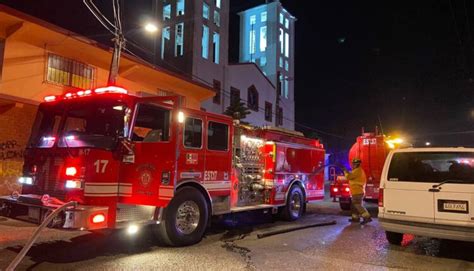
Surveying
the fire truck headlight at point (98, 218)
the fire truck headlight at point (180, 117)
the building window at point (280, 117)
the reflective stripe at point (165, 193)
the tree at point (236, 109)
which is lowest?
the fire truck headlight at point (98, 218)

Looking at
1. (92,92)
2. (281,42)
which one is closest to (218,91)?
(281,42)

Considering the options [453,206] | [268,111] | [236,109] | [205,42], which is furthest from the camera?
[268,111]

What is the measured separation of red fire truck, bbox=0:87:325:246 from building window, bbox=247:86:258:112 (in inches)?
1152

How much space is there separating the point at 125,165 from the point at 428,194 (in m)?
5.14

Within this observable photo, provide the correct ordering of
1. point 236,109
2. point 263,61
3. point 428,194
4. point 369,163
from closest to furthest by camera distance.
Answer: point 428,194, point 369,163, point 236,109, point 263,61

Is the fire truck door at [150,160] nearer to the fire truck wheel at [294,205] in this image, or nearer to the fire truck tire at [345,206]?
the fire truck wheel at [294,205]

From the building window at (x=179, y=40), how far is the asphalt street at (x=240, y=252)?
24.7m

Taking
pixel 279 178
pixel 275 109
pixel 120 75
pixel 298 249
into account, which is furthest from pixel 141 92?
pixel 275 109

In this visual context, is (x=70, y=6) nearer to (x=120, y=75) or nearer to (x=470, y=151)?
(x=120, y=75)

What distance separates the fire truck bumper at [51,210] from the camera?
19.7ft

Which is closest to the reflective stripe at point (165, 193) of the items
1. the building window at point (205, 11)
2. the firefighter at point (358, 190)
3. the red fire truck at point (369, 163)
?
the firefighter at point (358, 190)

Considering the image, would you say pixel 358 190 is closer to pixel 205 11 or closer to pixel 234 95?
pixel 234 95

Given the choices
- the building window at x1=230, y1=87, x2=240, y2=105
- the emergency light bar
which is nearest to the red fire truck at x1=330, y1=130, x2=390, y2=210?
the emergency light bar

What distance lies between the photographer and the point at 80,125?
721 cm
